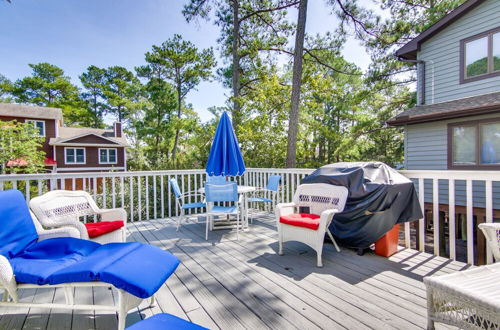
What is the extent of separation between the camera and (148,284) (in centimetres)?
153

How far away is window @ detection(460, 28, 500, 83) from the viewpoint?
257 inches

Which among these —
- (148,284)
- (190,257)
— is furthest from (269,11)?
(148,284)

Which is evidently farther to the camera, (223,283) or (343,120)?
(343,120)

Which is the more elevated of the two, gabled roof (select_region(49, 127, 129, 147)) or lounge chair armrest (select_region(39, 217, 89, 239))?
gabled roof (select_region(49, 127, 129, 147))

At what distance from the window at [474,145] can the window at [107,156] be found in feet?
71.7

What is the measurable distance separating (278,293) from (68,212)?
2.56 meters

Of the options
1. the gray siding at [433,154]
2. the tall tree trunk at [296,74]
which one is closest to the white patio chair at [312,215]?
the tall tree trunk at [296,74]

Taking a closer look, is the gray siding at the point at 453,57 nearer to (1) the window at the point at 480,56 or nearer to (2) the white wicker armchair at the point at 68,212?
(1) the window at the point at 480,56

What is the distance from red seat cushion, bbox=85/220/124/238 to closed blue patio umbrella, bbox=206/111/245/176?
1.97 m

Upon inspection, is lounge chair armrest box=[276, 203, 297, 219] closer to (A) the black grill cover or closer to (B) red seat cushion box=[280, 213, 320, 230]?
(B) red seat cushion box=[280, 213, 320, 230]

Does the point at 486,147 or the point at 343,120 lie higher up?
the point at 343,120

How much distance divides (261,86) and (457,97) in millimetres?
7343

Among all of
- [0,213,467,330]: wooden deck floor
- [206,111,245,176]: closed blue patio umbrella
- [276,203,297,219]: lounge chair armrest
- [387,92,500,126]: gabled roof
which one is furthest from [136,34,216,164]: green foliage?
[0,213,467,330]: wooden deck floor

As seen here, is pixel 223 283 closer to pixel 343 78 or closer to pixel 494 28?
pixel 494 28
